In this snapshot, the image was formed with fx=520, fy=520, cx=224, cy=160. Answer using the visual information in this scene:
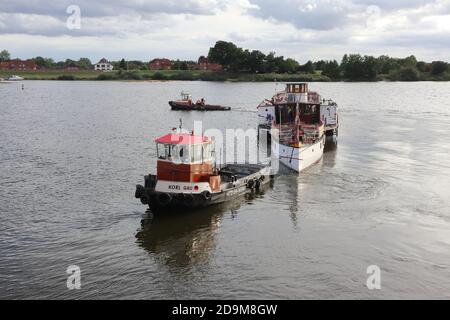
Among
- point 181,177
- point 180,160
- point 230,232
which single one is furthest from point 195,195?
point 230,232

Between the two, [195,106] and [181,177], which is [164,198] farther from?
[195,106]

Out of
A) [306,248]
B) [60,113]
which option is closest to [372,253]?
[306,248]

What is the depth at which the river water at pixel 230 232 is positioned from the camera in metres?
20.1

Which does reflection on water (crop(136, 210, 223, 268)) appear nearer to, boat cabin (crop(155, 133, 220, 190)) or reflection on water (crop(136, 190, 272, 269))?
reflection on water (crop(136, 190, 272, 269))

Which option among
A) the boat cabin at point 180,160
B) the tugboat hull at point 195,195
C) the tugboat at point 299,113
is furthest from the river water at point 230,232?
the tugboat at point 299,113

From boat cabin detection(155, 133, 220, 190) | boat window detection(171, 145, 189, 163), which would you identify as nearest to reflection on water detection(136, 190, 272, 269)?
boat cabin detection(155, 133, 220, 190)

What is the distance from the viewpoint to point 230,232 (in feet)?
85.8

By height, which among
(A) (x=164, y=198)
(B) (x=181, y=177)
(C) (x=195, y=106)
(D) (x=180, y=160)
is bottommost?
(A) (x=164, y=198)

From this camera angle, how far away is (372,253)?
23.4 meters

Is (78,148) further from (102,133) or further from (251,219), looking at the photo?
(251,219)

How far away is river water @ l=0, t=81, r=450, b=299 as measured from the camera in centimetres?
2014

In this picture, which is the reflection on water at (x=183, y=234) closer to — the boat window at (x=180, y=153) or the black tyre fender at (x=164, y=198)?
the black tyre fender at (x=164, y=198)

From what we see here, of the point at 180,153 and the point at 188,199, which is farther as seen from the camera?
the point at 180,153
